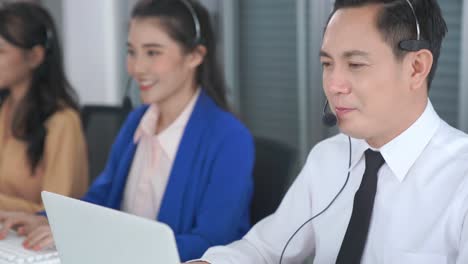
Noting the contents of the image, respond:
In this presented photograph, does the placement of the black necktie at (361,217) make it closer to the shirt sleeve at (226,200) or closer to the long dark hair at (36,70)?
the shirt sleeve at (226,200)

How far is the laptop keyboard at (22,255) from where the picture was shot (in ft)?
5.57

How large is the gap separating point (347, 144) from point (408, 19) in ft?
1.02

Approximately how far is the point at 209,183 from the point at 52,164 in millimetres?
593

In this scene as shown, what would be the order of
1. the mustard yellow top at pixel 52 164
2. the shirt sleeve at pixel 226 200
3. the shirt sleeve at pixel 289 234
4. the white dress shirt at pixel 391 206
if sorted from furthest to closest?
1. the mustard yellow top at pixel 52 164
2. the shirt sleeve at pixel 226 200
3. the shirt sleeve at pixel 289 234
4. the white dress shirt at pixel 391 206

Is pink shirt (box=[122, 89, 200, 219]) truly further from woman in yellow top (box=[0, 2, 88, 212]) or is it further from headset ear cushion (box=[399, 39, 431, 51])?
headset ear cushion (box=[399, 39, 431, 51])

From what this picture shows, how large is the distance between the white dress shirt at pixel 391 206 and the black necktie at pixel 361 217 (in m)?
0.01

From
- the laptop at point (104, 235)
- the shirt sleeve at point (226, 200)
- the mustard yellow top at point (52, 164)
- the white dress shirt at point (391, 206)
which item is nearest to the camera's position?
the laptop at point (104, 235)

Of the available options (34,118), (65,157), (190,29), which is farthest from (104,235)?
(34,118)

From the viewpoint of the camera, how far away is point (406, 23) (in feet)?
4.87

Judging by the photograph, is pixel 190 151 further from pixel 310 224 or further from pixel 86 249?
pixel 86 249

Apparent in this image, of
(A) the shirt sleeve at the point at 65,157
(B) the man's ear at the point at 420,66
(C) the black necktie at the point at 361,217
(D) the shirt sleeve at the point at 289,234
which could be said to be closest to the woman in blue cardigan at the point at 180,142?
(A) the shirt sleeve at the point at 65,157

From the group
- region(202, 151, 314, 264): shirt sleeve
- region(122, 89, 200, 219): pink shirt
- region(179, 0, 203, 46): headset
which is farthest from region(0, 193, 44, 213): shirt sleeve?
region(202, 151, 314, 264): shirt sleeve

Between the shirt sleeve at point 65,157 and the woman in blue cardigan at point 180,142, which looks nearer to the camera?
the woman in blue cardigan at point 180,142

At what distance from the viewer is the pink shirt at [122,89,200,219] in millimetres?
2193
